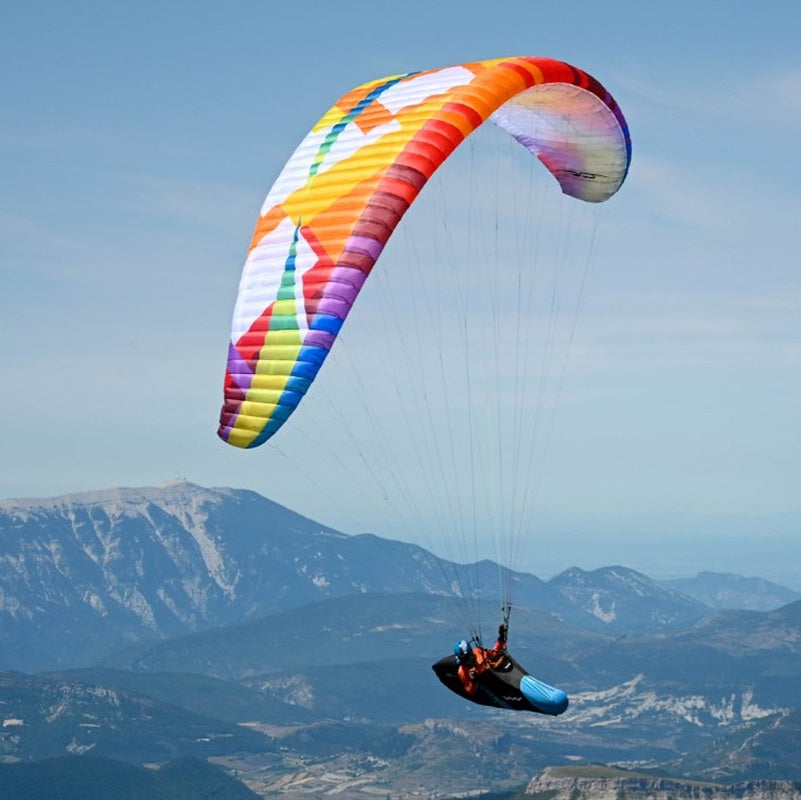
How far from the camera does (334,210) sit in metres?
49.7

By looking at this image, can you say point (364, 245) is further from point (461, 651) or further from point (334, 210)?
point (461, 651)

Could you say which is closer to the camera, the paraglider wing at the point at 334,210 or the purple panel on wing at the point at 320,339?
the purple panel on wing at the point at 320,339

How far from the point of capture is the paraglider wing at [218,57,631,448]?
47.2 meters

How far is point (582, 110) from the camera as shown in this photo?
204 ft

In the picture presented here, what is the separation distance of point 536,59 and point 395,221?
12801 millimetres

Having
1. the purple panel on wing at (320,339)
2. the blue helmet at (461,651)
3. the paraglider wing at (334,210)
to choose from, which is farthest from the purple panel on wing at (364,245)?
the blue helmet at (461,651)

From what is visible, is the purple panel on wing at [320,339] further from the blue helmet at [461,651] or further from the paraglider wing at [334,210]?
the blue helmet at [461,651]

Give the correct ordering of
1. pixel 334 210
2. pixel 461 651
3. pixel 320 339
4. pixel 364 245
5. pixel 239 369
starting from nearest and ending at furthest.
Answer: pixel 320 339
pixel 364 245
pixel 239 369
pixel 334 210
pixel 461 651

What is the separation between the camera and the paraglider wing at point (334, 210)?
47.2m

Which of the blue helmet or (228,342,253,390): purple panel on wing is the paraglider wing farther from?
the blue helmet

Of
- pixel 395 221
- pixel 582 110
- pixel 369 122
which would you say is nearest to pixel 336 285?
pixel 395 221

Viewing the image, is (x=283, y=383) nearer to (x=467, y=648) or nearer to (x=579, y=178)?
(x=467, y=648)

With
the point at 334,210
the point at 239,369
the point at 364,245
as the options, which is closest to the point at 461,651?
the point at 239,369

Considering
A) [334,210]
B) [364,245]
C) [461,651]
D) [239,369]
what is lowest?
[461,651]
